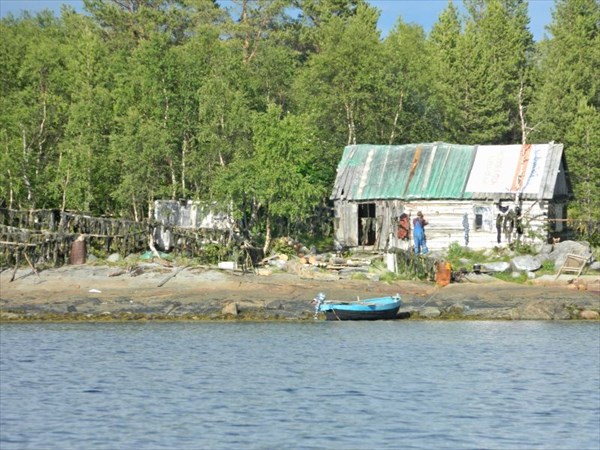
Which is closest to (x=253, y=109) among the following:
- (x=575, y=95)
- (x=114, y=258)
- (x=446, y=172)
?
(x=446, y=172)

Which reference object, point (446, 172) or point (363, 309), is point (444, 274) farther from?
point (446, 172)

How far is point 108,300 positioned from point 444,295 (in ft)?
41.2

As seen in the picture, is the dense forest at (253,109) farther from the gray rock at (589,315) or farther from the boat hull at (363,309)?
the gray rock at (589,315)

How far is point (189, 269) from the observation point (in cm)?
4612

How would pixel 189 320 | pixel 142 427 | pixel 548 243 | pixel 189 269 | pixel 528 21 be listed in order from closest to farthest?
1. pixel 142 427
2. pixel 189 320
3. pixel 189 269
4. pixel 548 243
5. pixel 528 21

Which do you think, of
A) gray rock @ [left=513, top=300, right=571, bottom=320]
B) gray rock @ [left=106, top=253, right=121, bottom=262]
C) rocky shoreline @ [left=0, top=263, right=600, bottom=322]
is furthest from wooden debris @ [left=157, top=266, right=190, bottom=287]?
gray rock @ [left=513, top=300, right=571, bottom=320]

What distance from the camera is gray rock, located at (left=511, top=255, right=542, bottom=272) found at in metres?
47.0

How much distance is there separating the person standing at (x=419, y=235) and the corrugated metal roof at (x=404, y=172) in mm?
1680

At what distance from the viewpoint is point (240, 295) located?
143 feet

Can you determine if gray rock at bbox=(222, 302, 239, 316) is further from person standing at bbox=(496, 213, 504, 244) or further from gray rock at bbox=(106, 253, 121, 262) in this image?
person standing at bbox=(496, 213, 504, 244)

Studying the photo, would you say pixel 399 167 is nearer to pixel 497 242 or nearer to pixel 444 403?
pixel 497 242

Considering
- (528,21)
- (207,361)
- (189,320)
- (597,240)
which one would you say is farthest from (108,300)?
(528,21)

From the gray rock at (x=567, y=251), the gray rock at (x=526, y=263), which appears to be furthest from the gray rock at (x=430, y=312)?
the gray rock at (x=567, y=251)

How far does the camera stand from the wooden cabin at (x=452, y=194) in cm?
5103
